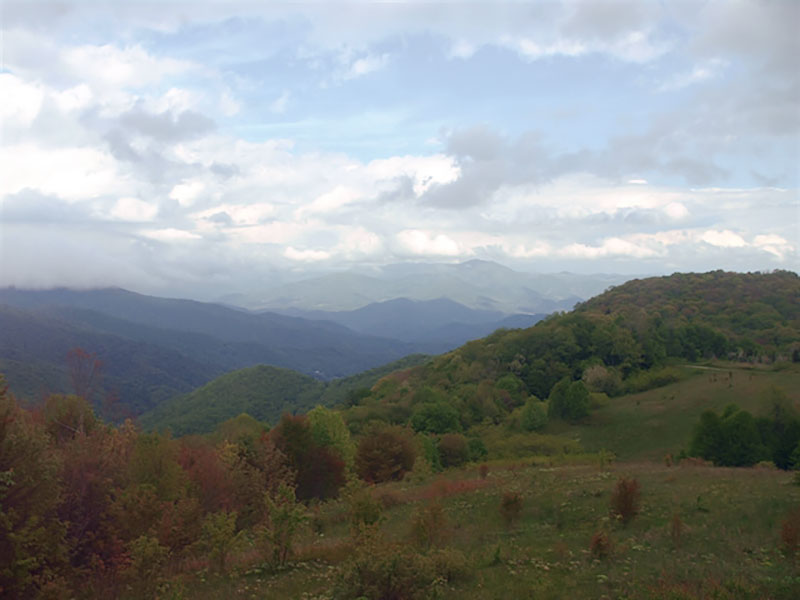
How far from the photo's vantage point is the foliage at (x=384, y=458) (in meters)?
31.3

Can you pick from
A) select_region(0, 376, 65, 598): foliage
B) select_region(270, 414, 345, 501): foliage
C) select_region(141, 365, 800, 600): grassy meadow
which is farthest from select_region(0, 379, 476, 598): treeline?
select_region(270, 414, 345, 501): foliage

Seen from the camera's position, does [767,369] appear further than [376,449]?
Yes

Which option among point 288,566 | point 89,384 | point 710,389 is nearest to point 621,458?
point 710,389

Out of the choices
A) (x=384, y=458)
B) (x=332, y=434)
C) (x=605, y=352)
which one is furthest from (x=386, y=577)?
(x=605, y=352)

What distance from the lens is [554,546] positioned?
11227 mm

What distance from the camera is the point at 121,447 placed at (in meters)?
17.5

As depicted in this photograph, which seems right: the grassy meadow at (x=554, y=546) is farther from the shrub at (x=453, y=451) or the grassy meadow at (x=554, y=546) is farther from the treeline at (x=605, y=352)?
the treeline at (x=605, y=352)

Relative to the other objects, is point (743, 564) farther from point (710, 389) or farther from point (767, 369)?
point (767, 369)

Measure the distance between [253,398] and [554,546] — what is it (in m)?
132

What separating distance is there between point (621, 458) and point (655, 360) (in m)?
28.7

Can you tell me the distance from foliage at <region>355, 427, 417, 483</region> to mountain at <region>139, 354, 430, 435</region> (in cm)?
8158

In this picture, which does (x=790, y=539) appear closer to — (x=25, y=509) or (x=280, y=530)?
(x=280, y=530)

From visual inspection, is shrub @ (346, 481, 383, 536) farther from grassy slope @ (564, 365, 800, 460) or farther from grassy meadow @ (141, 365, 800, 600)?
grassy slope @ (564, 365, 800, 460)

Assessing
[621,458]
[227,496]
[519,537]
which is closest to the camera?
[519,537]
